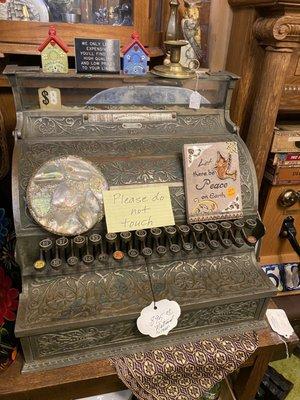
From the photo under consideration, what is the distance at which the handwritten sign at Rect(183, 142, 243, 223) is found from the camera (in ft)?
3.26

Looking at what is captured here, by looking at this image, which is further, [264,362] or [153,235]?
[264,362]

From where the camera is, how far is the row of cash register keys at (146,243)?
2.89 feet

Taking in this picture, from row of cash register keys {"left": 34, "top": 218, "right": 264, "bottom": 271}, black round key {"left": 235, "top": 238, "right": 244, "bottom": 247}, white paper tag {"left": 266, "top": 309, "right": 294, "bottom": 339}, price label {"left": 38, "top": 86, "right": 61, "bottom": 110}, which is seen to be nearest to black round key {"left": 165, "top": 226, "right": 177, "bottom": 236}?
row of cash register keys {"left": 34, "top": 218, "right": 264, "bottom": 271}

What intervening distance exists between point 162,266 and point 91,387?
40cm

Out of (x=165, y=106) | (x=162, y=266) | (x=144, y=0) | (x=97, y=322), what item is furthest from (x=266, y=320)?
(x=144, y=0)

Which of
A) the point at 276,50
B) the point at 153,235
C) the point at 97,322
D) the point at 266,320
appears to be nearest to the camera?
the point at 97,322

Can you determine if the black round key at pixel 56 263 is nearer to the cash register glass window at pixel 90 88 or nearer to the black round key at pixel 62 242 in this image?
the black round key at pixel 62 242

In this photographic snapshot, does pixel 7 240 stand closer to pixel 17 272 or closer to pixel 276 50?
pixel 17 272

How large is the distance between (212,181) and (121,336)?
544mm

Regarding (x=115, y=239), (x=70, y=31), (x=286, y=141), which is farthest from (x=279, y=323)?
(x=70, y=31)

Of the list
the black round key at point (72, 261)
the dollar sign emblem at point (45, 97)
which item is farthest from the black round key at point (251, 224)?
the dollar sign emblem at point (45, 97)

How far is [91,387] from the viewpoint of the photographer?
903 mm

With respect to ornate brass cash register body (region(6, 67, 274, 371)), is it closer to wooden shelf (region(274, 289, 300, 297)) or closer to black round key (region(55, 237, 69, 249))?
black round key (region(55, 237, 69, 249))

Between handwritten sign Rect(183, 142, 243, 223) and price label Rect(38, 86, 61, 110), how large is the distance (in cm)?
48
